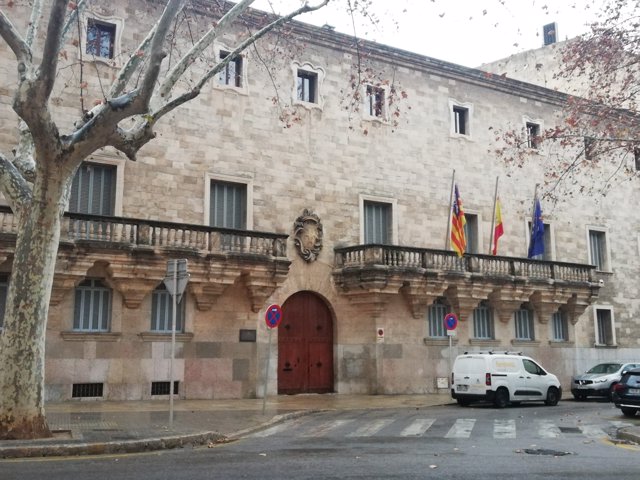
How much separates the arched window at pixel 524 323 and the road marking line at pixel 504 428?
43.8 feet

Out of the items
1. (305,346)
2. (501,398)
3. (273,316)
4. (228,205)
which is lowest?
(501,398)

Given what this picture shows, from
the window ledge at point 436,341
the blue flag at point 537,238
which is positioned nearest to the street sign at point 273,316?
the window ledge at point 436,341

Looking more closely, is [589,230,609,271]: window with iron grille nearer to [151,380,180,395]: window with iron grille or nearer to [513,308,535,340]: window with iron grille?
[513,308,535,340]: window with iron grille

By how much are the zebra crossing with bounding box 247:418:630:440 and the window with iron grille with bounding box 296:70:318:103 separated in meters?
13.0

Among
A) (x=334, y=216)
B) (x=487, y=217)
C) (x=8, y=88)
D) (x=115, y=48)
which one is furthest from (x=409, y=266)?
(x=8, y=88)

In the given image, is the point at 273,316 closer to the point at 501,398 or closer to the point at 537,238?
the point at 501,398

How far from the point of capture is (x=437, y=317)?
2656 centimetres

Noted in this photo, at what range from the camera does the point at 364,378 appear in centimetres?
2444

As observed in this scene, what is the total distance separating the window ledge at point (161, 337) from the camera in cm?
2036

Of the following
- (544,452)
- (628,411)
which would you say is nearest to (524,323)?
(628,411)

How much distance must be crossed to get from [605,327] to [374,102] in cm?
1561

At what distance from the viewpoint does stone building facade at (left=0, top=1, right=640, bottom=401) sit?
786 inches

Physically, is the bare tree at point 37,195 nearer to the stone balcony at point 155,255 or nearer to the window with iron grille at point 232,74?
the stone balcony at point 155,255

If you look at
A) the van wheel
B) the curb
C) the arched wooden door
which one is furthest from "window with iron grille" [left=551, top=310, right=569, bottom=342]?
the curb
